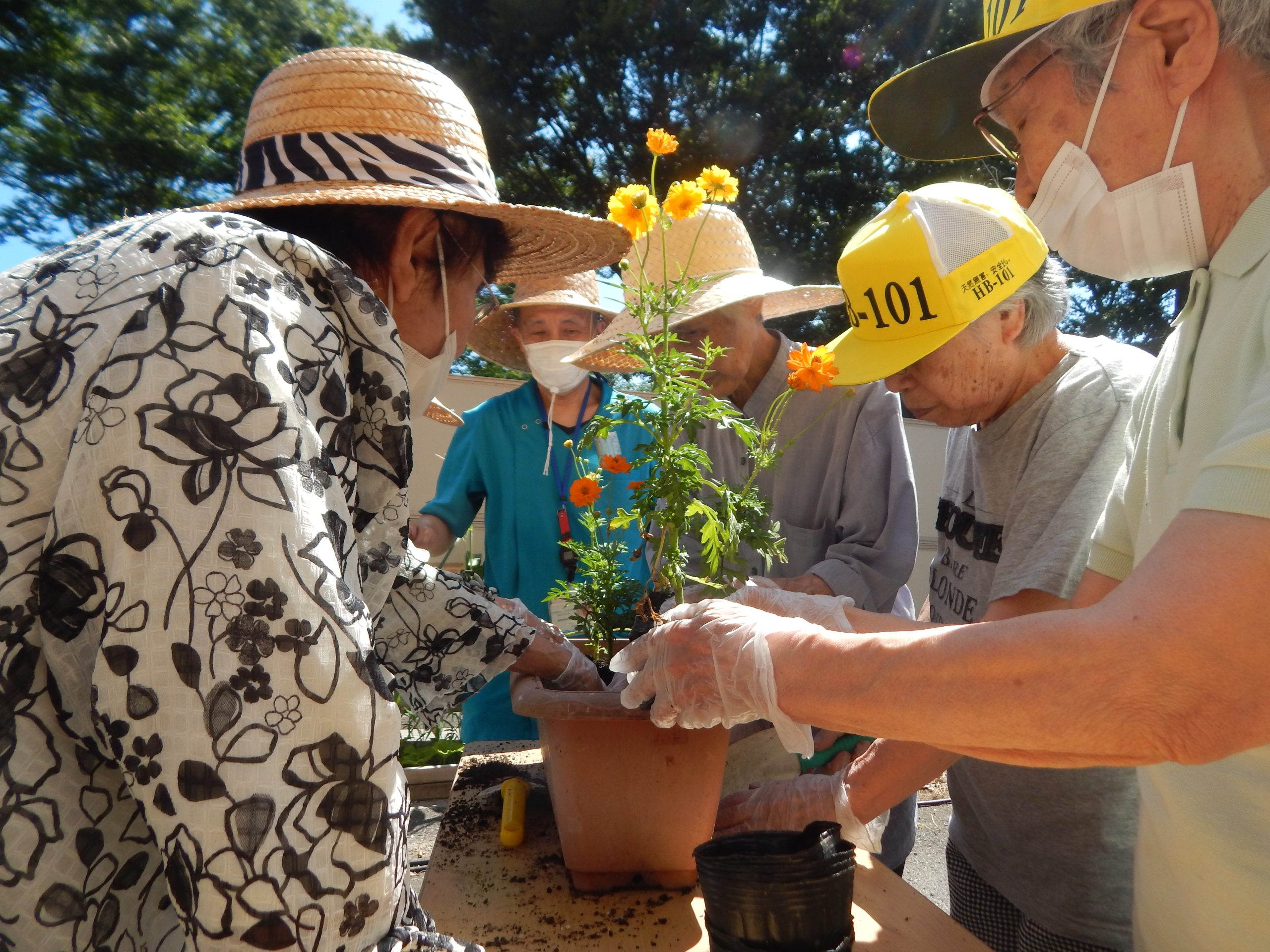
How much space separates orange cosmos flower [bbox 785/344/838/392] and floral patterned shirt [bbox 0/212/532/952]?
2.98ft

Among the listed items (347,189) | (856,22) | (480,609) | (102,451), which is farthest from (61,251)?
(856,22)

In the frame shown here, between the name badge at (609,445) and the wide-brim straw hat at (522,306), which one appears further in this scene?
the wide-brim straw hat at (522,306)

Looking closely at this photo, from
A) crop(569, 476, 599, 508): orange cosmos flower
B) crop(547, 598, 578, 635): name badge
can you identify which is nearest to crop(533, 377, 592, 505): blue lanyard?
crop(547, 598, 578, 635): name badge

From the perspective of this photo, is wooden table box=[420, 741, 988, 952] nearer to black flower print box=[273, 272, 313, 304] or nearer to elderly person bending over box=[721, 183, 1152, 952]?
elderly person bending over box=[721, 183, 1152, 952]

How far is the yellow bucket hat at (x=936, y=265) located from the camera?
65.1 inches

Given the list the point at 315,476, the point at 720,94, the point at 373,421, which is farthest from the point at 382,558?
the point at 720,94

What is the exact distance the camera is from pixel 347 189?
124cm

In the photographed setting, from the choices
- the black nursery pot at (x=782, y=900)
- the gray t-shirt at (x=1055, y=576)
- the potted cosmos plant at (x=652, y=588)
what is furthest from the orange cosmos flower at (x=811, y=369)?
the black nursery pot at (x=782, y=900)

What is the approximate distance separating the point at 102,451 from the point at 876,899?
1.27 metres

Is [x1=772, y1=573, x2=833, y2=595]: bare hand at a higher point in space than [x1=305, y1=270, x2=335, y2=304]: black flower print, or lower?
lower

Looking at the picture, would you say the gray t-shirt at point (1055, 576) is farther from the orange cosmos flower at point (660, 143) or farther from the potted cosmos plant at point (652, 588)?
the orange cosmos flower at point (660, 143)

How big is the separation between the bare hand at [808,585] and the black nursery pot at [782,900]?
2.55 ft

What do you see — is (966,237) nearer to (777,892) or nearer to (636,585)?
(636,585)

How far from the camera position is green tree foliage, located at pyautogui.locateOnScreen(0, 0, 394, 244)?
32.2ft
